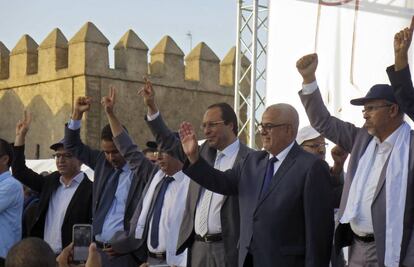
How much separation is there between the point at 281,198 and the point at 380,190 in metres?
0.61

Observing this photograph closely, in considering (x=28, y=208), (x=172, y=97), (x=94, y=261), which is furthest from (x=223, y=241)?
(x=172, y=97)

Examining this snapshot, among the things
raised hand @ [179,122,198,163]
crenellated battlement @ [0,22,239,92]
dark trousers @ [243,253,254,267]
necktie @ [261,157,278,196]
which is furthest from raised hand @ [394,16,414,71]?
crenellated battlement @ [0,22,239,92]

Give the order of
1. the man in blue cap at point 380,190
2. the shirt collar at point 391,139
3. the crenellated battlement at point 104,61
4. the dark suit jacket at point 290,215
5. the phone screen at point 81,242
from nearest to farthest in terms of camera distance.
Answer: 1. the phone screen at point 81,242
2. the man in blue cap at point 380,190
3. the shirt collar at point 391,139
4. the dark suit jacket at point 290,215
5. the crenellated battlement at point 104,61

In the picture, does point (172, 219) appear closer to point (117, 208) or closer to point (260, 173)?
point (117, 208)

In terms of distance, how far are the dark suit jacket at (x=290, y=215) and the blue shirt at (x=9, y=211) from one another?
2.09 m

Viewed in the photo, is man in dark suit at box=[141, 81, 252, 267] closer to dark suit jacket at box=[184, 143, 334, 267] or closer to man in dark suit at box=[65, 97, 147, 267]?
dark suit jacket at box=[184, 143, 334, 267]

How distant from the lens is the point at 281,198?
244 inches

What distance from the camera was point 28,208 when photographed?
29.9ft

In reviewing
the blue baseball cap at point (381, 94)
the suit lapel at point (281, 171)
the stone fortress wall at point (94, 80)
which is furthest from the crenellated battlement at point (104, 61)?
the blue baseball cap at point (381, 94)

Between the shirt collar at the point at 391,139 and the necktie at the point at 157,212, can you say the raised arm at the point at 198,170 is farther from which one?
the necktie at the point at 157,212

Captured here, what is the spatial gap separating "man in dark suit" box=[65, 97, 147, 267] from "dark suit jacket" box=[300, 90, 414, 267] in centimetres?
194

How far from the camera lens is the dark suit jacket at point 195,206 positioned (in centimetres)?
662

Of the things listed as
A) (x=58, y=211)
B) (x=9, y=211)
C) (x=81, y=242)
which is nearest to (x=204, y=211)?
(x=81, y=242)

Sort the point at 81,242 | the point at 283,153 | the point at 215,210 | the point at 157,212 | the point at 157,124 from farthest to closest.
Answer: the point at 157,212
the point at 157,124
the point at 215,210
the point at 283,153
the point at 81,242
